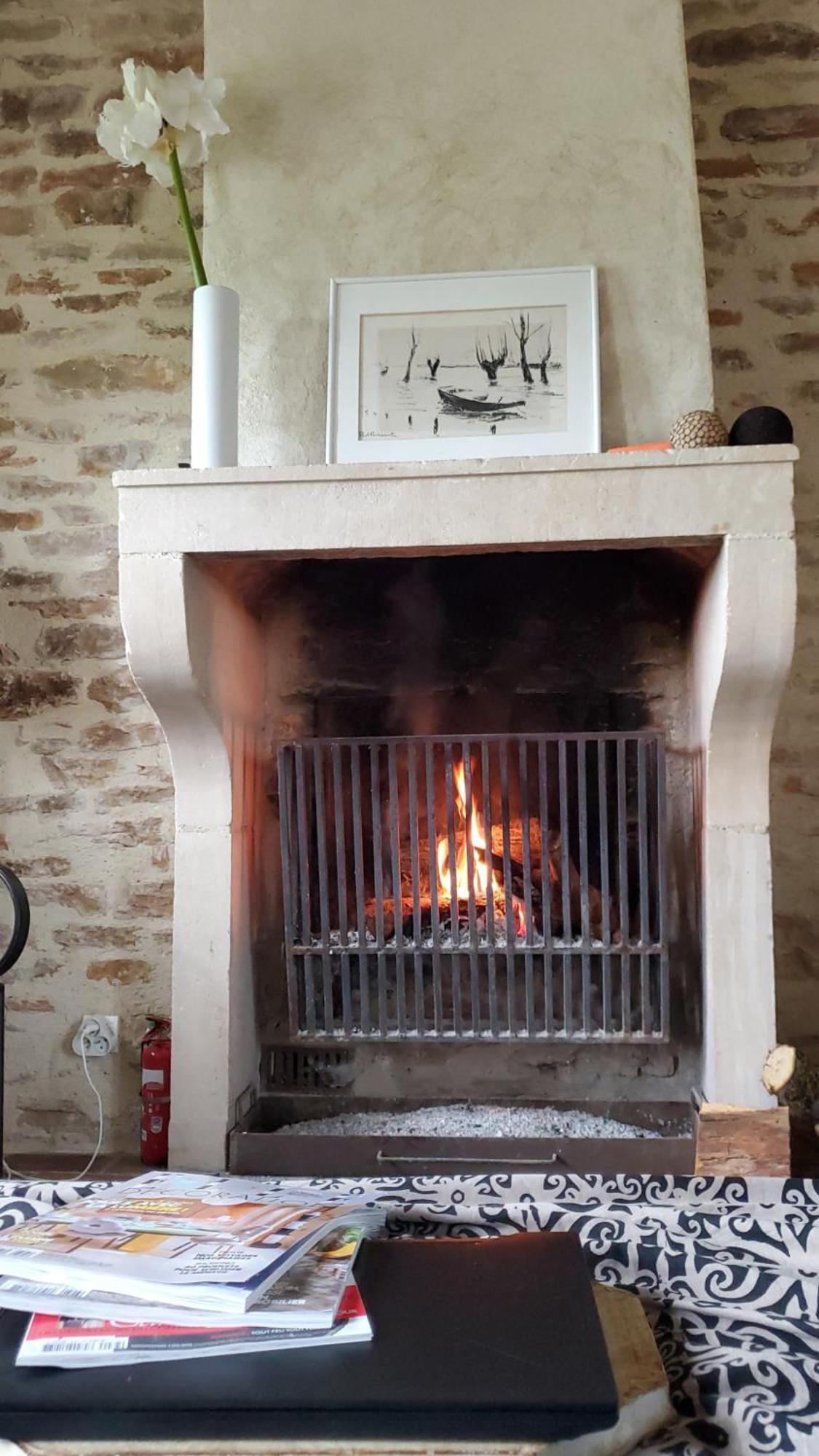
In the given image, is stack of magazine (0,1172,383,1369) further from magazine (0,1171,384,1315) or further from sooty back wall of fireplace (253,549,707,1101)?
sooty back wall of fireplace (253,549,707,1101)

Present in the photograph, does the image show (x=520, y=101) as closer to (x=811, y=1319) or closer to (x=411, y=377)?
(x=411, y=377)

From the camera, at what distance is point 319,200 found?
2.34 metres

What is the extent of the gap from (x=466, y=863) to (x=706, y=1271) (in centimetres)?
109

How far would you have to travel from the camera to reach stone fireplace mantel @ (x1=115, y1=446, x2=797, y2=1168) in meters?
1.93

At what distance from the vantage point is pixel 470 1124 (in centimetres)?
224

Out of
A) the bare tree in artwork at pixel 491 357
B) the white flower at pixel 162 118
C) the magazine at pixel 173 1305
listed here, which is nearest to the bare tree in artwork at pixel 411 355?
the bare tree in artwork at pixel 491 357

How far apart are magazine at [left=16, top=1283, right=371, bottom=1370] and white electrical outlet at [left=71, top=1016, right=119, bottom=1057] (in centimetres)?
176

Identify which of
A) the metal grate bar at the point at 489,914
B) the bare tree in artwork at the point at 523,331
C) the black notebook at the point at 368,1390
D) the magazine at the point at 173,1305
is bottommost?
the black notebook at the point at 368,1390

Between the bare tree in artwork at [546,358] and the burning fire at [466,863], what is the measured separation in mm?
799

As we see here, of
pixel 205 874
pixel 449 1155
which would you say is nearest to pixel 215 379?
pixel 205 874

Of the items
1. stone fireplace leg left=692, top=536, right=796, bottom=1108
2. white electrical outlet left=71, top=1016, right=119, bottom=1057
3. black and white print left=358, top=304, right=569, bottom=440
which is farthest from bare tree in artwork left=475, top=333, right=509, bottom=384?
white electrical outlet left=71, top=1016, right=119, bottom=1057

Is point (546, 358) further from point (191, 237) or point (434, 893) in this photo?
point (434, 893)

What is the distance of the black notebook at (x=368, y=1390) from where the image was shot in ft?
2.92

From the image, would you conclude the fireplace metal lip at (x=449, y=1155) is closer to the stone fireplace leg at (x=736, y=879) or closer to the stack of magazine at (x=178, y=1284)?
the stone fireplace leg at (x=736, y=879)
